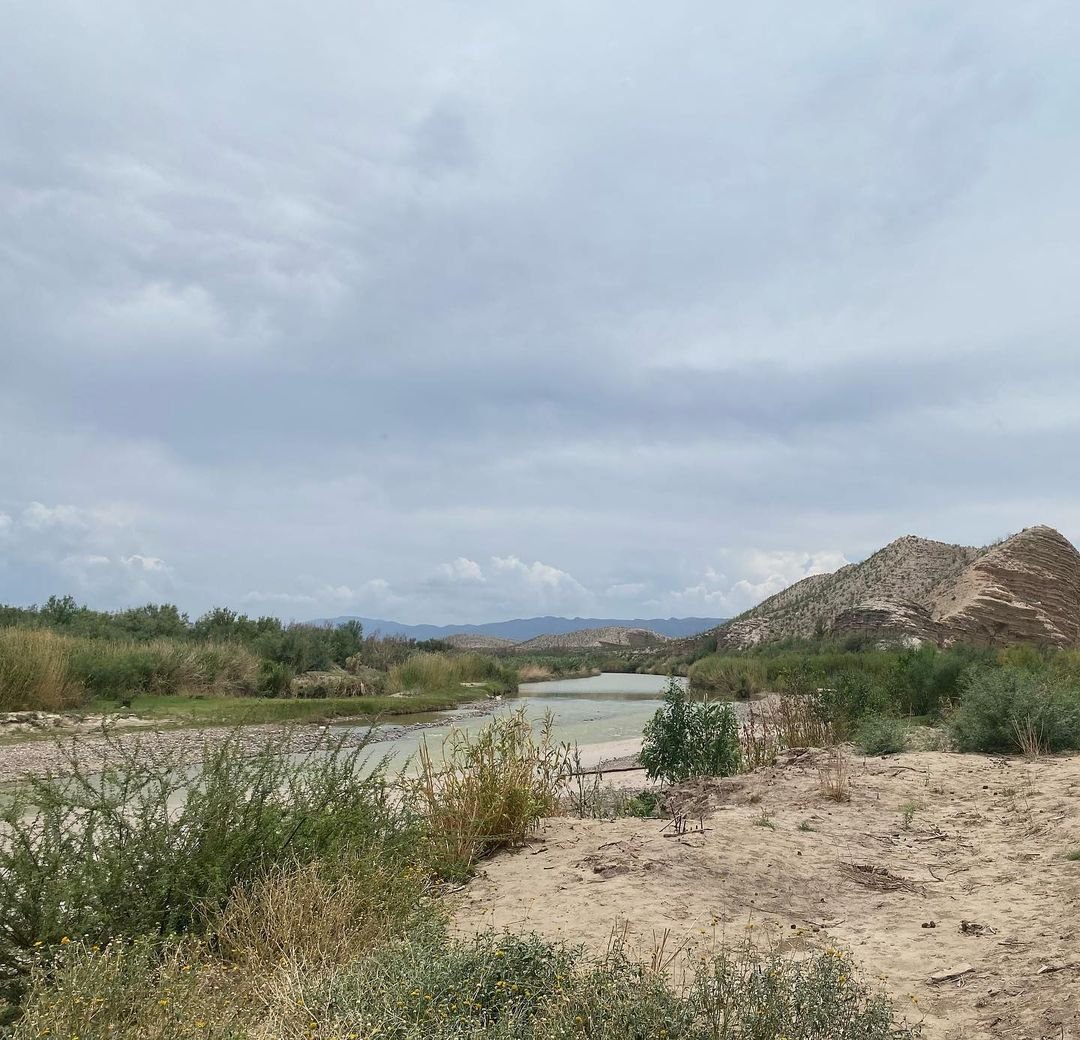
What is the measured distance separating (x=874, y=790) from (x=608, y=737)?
14100 millimetres

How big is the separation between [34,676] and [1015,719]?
2193cm

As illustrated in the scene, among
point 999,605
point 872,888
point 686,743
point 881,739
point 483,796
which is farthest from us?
point 999,605

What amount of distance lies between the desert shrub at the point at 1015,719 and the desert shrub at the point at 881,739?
88cm

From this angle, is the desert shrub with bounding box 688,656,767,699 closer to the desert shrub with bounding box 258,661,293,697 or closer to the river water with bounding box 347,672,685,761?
the river water with bounding box 347,672,685,761

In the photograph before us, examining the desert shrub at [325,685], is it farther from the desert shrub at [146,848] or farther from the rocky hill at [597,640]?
the rocky hill at [597,640]

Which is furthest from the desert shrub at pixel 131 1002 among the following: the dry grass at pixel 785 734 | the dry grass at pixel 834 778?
the dry grass at pixel 785 734

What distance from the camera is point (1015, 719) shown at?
37.8ft

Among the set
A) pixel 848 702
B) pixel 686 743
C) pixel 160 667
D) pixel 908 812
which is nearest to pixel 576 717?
pixel 160 667

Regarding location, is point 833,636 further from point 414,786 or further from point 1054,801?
point 414,786

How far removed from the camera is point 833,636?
46031 millimetres

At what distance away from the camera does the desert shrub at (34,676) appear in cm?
2062

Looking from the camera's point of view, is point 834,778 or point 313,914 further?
point 834,778

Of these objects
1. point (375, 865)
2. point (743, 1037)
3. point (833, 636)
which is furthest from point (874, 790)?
point (833, 636)

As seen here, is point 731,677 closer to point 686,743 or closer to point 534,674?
point 686,743
